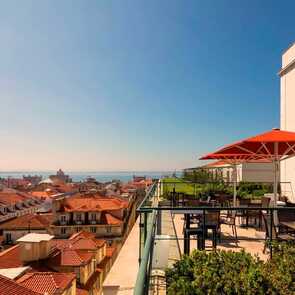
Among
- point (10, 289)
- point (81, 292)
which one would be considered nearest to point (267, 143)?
point (10, 289)

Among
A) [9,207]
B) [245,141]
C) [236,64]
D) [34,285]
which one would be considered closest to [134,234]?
[245,141]

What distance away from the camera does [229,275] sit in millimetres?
3145

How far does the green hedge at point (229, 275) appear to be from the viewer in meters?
2.98

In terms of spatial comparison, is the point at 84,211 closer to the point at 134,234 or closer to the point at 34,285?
the point at 34,285

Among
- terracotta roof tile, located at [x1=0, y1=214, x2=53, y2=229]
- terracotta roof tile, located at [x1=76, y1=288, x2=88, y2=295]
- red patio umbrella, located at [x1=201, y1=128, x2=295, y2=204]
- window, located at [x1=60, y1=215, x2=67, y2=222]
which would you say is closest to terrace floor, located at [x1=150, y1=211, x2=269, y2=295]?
red patio umbrella, located at [x1=201, y1=128, x2=295, y2=204]

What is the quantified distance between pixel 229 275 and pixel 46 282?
15492 mm

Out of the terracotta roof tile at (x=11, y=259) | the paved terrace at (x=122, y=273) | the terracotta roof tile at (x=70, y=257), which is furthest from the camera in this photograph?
the terracotta roof tile at (x=70, y=257)

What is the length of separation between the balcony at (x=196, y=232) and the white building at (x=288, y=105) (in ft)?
24.8

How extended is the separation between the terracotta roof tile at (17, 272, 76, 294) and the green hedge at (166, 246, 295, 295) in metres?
14.0

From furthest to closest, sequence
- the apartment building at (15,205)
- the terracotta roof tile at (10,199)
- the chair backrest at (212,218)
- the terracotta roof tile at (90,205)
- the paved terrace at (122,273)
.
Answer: the terracotta roof tile at (10,199)
the apartment building at (15,205)
the terracotta roof tile at (90,205)
the paved terrace at (122,273)
the chair backrest at (212,218)

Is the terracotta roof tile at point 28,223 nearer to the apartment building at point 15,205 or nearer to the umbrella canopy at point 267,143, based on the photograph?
the apartment building at point 15,205

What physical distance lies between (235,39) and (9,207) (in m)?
53.5

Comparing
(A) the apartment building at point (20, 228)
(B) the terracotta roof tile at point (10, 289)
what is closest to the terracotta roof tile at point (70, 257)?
(B) the terracotta roof tile at point (10, 289)

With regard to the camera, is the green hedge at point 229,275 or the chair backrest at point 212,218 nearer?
the green hedge at point 229,275
